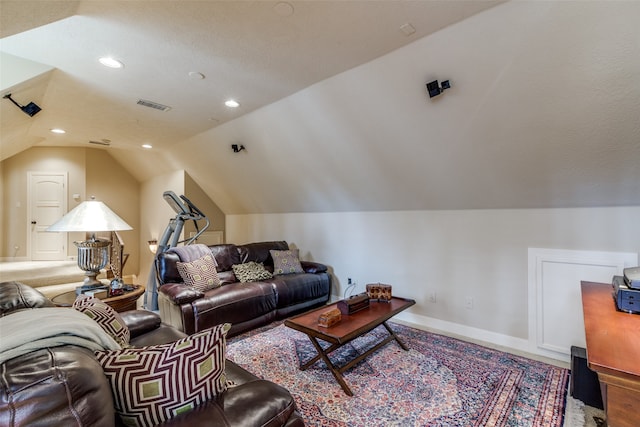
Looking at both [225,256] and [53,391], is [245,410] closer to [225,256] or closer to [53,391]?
[53,391]

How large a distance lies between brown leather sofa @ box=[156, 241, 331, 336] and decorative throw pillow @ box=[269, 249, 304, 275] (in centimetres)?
11

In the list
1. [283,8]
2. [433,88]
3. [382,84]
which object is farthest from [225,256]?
[433,88]

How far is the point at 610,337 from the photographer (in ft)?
4.07

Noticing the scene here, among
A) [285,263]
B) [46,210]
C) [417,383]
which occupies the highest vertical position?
[46,210]

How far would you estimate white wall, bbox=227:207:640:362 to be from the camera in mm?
2588

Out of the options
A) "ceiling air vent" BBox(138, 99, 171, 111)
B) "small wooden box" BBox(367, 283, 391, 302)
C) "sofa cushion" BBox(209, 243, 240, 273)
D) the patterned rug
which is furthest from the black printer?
"ceiling air vent" BBox(138, 99, 171, 111)

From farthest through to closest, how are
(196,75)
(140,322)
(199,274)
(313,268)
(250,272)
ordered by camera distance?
(313,268) → (250,272) → (199,274) → (196,75) → (140,322)

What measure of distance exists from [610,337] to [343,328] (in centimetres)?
152

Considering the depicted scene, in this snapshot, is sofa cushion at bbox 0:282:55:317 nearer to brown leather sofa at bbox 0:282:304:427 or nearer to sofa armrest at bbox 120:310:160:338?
sofa armrest at bbox 120:310:160:338

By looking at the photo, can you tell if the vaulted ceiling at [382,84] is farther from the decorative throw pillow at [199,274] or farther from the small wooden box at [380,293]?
the decorative throw pillow at [199,274]

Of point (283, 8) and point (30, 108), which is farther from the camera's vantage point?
point (30, 108)

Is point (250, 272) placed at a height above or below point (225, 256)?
below

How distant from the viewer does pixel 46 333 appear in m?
0.82

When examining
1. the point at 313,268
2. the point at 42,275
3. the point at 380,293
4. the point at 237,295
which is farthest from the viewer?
the point at 42,275
